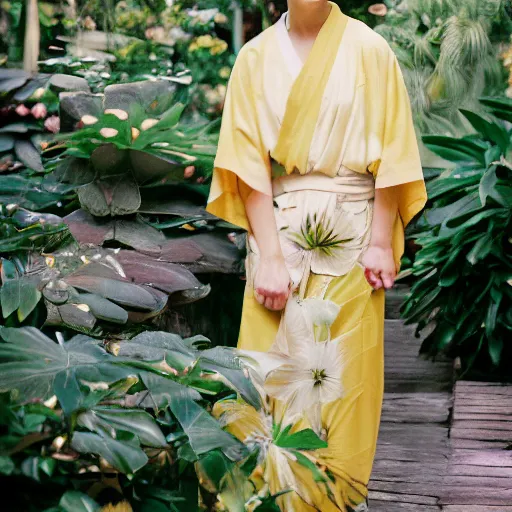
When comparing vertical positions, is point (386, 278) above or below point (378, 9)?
above

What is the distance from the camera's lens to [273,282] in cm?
230

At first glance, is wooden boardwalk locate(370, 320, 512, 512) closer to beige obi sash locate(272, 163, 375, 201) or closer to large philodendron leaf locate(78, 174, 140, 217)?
beige obi sash locate(272, 163, 375, 201)

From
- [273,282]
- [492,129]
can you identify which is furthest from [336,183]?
[492,129]

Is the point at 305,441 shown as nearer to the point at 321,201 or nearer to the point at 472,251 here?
the point at 321,201

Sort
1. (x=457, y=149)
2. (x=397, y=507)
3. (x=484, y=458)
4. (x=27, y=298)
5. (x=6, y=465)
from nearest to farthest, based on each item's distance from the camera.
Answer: (x=6, y=465)
(x=27, y=298)
(x=397, y=507)
(x=484, y=458)
(x=457, y=149)

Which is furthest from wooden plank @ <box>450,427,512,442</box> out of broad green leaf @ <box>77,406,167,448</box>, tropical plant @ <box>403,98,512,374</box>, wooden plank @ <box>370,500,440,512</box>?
broad green leaf @ <box>77,406,167,448</box>

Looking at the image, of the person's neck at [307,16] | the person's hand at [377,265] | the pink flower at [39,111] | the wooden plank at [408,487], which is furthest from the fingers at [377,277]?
the pink flower at [39,111]

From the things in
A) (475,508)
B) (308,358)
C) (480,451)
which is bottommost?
(480,451)

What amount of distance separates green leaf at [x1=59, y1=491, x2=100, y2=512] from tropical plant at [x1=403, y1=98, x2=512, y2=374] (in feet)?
10.7

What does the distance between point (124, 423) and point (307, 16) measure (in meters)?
1.37

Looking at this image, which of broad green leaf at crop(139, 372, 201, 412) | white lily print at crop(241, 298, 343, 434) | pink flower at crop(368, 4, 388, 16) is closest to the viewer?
broad green leaf at crop(139, 372, 201, 412)

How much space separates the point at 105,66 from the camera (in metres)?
4.59

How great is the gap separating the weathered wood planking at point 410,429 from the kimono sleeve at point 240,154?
1.15 m

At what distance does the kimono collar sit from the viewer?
227 cm
